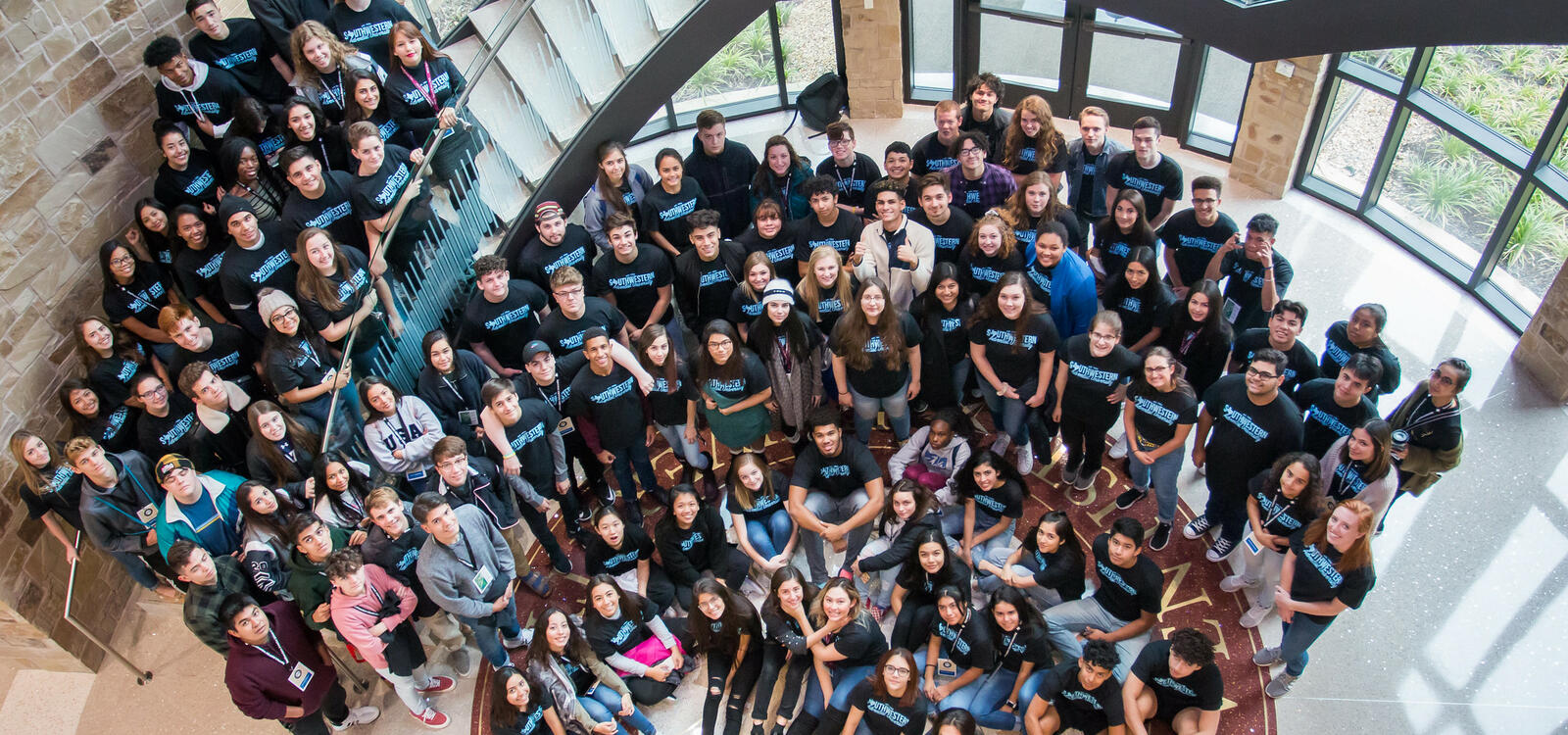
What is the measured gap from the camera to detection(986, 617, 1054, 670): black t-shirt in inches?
212

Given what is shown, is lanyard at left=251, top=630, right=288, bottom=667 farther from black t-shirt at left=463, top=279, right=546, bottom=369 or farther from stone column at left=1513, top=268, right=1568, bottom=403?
stone column at left=1513, top=268, right=1568, bottom=403

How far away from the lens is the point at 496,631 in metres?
5.98

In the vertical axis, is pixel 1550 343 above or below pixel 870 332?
below

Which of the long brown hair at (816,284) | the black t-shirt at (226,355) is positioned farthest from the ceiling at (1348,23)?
the black t-shirt at (226,355)

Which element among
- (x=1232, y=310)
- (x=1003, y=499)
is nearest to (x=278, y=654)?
(x=1003, y=499)

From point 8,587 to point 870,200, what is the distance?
17.7ft

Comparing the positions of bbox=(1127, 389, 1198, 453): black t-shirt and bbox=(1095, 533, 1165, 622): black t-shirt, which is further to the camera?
bbox=(1127, 389, 1198, 453): black t-shirt

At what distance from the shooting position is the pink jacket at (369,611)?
5332 mm

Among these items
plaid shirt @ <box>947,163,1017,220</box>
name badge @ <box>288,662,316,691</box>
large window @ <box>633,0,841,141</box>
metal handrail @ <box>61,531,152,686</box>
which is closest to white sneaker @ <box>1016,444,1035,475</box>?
plaid shirt @ <box>947,163,1017,220</box>

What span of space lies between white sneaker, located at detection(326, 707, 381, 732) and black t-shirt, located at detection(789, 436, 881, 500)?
2657 mm

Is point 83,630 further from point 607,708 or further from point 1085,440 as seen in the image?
point 1085,440

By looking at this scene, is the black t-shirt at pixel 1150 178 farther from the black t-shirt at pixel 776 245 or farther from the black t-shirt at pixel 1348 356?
the black t-shirt at pixel 776 245

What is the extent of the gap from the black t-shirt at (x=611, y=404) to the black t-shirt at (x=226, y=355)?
1.87 m

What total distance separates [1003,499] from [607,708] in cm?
238
